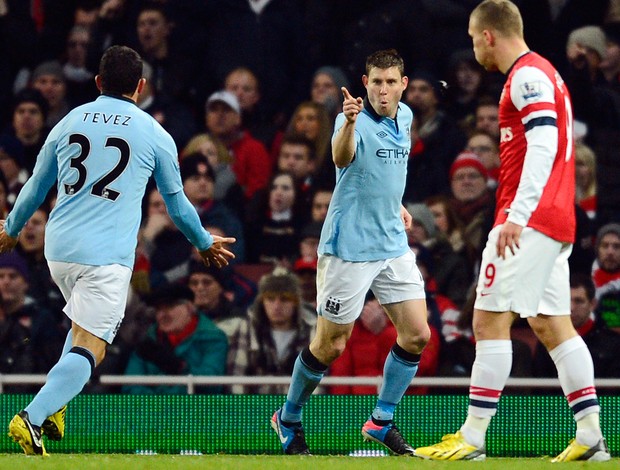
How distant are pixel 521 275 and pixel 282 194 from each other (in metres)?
5.86

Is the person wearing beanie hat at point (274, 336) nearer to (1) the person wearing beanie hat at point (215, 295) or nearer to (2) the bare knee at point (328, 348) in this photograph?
(1) the person wearing beanie hat at point (215, 295)

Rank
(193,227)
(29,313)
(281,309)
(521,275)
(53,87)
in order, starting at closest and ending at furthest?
(521,275)
(193,227)
(281,309)
(29,313)
(53,87)

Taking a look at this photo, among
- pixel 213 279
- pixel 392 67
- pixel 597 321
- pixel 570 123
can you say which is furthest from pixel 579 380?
pixel 213 279

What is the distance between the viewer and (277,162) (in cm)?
1297

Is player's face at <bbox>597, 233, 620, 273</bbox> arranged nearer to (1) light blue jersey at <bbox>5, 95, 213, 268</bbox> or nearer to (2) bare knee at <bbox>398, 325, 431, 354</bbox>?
(2) bare knee at <bbox>398, 325, 431, 354</bbox>

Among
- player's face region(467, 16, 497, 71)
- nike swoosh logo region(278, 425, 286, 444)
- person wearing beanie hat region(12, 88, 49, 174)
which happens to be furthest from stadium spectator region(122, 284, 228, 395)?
player's face region(467, 16, 497, 71)

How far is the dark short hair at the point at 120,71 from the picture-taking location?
25.0ft

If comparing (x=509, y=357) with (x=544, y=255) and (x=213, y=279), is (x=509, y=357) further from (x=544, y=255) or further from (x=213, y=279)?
(x=213, y=279)

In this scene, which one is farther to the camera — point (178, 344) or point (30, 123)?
point (30, 123)

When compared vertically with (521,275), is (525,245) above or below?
above

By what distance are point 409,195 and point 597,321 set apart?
2.04 metres

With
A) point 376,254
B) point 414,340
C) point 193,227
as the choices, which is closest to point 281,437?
point 414,340

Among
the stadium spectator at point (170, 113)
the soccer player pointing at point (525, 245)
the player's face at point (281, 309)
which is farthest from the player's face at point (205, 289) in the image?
the soccer player pointing at point (525, 245)

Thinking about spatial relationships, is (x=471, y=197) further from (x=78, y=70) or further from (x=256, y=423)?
(x=78, y=70)
